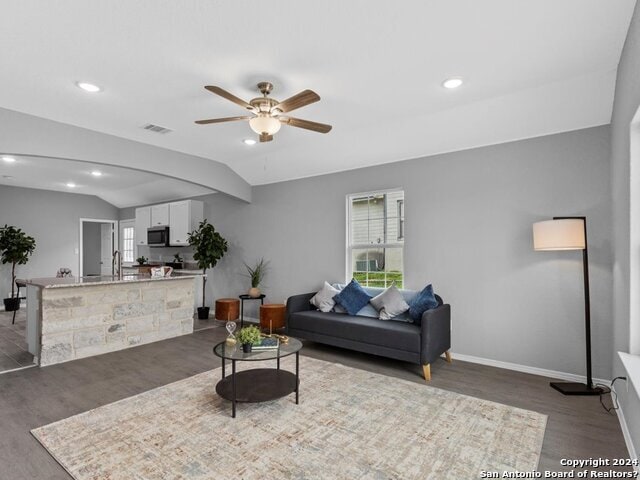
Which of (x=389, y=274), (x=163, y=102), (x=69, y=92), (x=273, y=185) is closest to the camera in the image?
(x=69, y=92)

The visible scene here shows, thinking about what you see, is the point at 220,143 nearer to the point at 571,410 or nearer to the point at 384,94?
the point at 384,94

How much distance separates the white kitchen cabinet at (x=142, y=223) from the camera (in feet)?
26.2

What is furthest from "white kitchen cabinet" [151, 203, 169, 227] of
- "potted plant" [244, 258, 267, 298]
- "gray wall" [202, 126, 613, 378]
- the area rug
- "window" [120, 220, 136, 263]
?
the area rug

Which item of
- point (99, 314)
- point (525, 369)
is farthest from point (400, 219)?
point (99, 314)

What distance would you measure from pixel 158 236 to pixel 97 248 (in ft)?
12.6

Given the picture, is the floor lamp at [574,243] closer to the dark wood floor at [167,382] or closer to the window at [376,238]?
the dark wood floor at [167,382]

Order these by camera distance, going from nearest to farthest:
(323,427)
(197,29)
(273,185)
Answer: (197,29), (323,427), (273,185)

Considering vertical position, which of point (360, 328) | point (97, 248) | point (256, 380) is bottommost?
point (256, 380)

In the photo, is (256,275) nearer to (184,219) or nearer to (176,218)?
(184,219)

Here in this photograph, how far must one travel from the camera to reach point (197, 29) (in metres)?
2.30

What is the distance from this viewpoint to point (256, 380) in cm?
310

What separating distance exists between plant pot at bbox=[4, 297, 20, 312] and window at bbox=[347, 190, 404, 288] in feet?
21.4

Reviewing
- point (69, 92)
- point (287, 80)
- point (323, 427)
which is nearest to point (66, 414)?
point (323, 427)

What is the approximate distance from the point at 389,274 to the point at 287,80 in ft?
9.30
